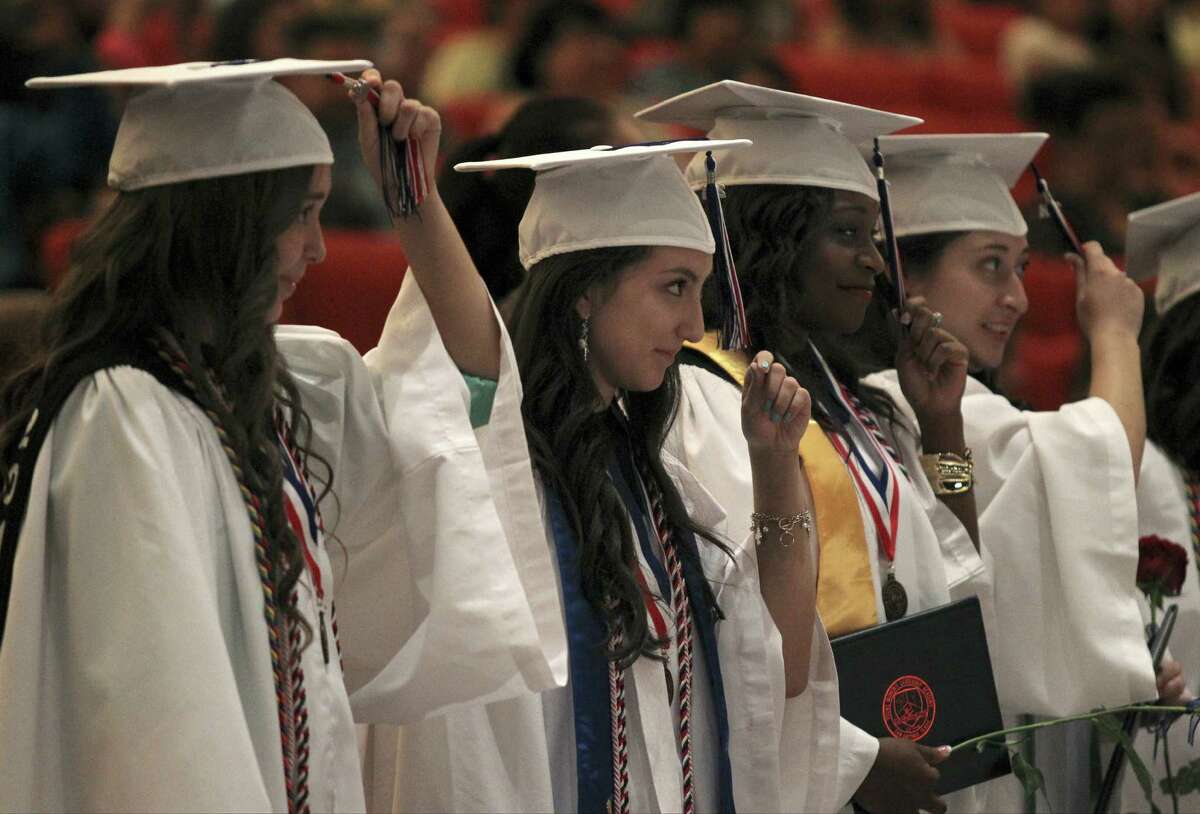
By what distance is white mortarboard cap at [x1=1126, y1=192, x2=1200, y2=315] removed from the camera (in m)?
4.23

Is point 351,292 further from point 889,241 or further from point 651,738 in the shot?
point 651,738

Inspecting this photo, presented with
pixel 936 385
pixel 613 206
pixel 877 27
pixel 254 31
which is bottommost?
pixel 936 385

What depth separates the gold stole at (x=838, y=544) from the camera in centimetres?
326

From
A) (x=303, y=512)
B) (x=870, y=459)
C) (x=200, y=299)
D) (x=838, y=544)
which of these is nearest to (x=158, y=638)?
(x=303, y=512)

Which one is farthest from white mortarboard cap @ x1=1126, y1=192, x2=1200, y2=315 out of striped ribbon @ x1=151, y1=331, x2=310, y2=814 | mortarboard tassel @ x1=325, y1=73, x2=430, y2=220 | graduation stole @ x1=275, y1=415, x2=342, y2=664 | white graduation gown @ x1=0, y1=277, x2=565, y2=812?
striped ribbon @ x1=151, y1=331, x2=310, y2=814

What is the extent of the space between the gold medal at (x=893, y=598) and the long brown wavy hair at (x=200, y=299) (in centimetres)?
134

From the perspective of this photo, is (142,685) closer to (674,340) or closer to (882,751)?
(674,340)

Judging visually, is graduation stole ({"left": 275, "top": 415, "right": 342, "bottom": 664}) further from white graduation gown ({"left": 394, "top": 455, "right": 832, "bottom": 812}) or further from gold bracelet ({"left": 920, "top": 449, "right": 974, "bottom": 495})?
gold bracelet ({"left": 920, "top": 449, "right": 974, "bottom": 495})

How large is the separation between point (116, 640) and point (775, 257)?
163 centimetres

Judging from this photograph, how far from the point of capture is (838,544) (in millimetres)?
3283

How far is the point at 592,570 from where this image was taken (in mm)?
2791

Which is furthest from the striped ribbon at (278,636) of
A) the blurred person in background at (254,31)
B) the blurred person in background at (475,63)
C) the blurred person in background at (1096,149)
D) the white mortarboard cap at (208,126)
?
the blurred person in background at (475,63)

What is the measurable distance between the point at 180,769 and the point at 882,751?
1400 mm

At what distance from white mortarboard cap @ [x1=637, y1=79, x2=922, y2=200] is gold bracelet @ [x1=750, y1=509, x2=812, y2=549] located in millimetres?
722
